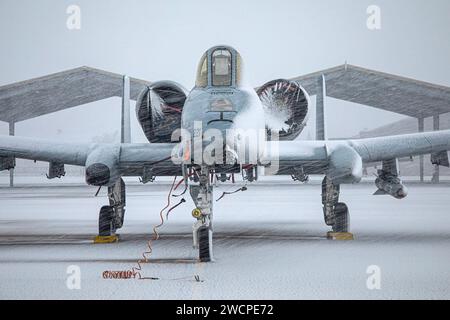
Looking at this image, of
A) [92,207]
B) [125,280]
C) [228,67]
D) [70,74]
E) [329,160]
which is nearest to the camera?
[125,280]

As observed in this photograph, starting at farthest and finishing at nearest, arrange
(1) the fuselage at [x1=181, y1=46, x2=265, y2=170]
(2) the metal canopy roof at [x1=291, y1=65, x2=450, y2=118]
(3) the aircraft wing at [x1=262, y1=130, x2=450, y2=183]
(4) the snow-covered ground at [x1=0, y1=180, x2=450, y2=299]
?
(2) the metal canopy roof at [x1=291, y1=65, x2=450, y2=118], (3) the aircraft wing at [x1=262, y1=130, x2=450, y2=183], (1) the fuselage at [x1=181, y1=46, x2=265, y2=170], (4) the snow-covered ground at [x1=0, y1=180, x2=450, y2=299]

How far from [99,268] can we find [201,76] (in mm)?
3980

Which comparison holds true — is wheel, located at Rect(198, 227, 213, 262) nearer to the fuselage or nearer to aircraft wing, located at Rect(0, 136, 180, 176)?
the fuselage

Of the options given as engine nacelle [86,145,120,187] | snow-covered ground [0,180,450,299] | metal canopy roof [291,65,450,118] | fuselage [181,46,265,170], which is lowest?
snow-covered ground [0,180,450,299]

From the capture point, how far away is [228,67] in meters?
11.5

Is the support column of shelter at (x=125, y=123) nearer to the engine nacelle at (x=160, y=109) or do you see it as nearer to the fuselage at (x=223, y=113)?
the engine nacelle at (x=160, y=109)

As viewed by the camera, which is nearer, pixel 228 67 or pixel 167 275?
pixel 167 275

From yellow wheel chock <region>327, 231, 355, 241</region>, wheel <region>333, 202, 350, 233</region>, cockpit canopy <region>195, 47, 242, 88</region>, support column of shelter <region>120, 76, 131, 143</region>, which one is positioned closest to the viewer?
cockpit canopy <region>195, 47, 242, 88</region>

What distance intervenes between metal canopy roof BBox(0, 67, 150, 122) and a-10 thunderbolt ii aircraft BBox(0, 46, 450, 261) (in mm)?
21219

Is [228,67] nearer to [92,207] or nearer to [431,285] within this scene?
[431,285]

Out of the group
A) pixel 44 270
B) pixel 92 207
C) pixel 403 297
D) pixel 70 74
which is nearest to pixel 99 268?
pixel 44 270

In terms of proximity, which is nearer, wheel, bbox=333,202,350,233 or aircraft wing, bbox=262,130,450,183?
aircraft wing, bbox=262,130,450,183

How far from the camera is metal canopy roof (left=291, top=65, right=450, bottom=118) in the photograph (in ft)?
113

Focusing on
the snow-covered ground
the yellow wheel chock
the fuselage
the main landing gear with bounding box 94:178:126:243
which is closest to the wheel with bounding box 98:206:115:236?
the main landing gear with bounding box 94:178:126:243
